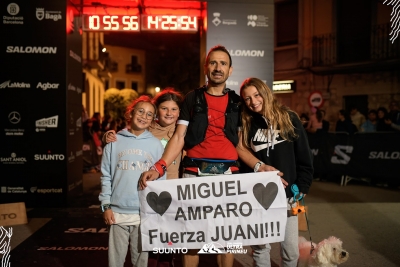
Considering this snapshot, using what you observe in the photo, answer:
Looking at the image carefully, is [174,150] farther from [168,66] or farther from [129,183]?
[168,66]

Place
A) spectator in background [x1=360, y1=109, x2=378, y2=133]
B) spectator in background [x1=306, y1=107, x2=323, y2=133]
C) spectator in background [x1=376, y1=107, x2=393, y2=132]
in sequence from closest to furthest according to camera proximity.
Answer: spectator in background [x1=376, y1=107, x2=393, y2=132] < spectator in background [x1=360, y1=109, x2=378, y2=133] < spectator in background [x1=306, y1=107, x2=323, y2=133]

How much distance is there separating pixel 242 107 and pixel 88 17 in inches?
243

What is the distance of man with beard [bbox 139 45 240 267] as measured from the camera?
3.75 m

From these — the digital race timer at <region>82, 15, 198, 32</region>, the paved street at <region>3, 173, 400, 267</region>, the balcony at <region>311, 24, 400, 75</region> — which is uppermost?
the balcony at <region>311, 24, 400, 75</region>

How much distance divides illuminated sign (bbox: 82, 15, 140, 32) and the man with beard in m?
5.67

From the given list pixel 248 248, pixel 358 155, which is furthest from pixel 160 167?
pixel 358 155

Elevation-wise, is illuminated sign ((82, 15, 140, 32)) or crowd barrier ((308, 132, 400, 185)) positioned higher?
illuminated sign ((82, 15, 140, 32))

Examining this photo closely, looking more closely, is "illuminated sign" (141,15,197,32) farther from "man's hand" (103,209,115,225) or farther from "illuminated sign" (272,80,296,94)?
"illuminated sign" (272,80,296,94)

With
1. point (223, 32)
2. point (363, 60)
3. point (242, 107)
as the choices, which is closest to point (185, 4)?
point (223, 32)

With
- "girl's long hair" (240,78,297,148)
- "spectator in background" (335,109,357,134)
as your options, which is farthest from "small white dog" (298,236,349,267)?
"spectator in background" (335,109,357,134)

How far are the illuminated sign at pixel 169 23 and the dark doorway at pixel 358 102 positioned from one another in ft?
38.4

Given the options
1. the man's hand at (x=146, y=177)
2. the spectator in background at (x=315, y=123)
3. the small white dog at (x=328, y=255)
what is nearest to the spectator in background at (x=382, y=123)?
the spectator in background at (x=315, y=123)

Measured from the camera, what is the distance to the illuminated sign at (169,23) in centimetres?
895

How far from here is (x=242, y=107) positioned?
12.8 feet
